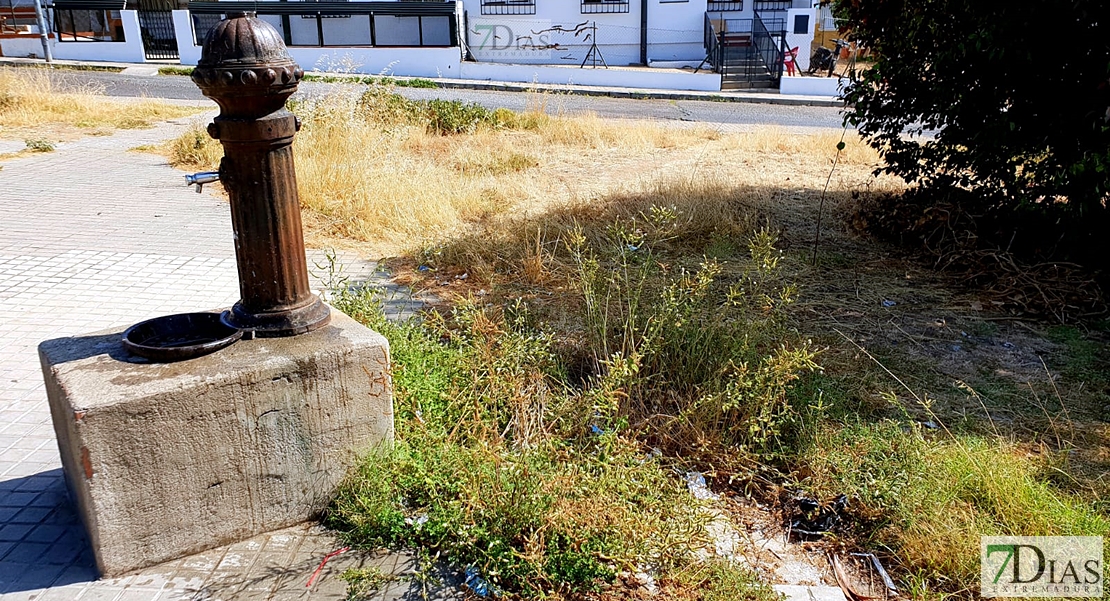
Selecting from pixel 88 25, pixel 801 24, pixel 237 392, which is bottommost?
pixel 237 392

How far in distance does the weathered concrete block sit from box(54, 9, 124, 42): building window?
104 feet

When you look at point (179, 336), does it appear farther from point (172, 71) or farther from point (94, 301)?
point (172, 71)

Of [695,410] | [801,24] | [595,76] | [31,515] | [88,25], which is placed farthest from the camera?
[88,25]

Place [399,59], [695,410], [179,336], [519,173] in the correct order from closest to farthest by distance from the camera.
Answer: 1. [179,336]
2. [695,410]
3. [519,173]
4. [399,59]

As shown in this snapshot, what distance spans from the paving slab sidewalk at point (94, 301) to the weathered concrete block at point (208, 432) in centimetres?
14

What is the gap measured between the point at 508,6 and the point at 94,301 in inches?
1095

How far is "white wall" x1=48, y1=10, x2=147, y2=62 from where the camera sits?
28.6m

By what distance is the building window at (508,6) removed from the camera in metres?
31.1

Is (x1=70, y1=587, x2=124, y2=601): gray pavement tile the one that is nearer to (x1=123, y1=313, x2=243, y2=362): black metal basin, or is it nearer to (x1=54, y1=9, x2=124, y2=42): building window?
(x1=123, y1=313, x2=243, y2=362): black metal basin

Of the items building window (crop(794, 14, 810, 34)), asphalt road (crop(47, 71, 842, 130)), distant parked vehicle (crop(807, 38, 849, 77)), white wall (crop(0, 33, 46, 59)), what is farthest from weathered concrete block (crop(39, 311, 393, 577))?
white wall (crop(0, 33, 46, 59))

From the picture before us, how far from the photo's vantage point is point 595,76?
2677 centimetres

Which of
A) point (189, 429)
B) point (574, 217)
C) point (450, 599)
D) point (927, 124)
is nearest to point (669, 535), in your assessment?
point (450, 599)

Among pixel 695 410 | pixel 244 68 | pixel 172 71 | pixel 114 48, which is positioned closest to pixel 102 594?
pixel 244 68

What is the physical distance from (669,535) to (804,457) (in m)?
1.02
